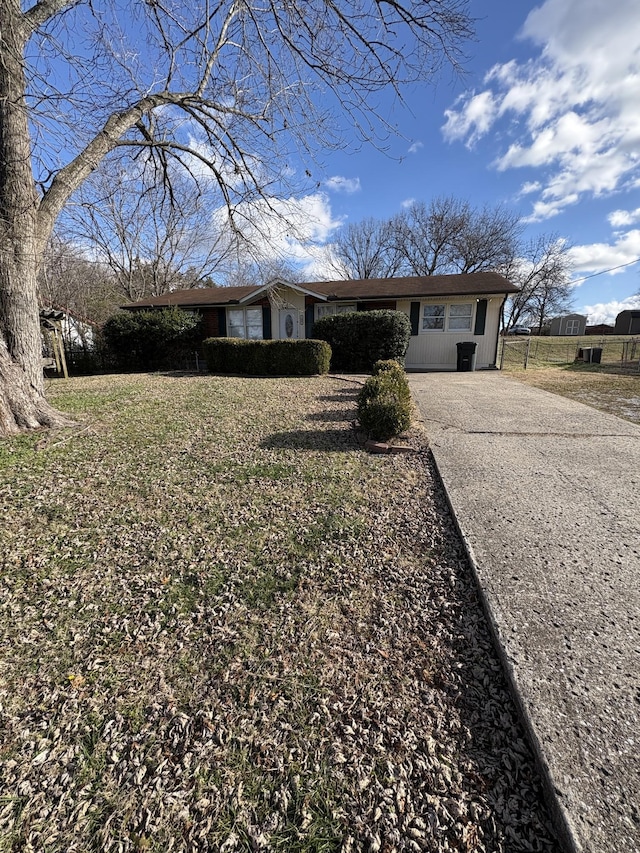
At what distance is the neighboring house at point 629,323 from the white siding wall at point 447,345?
30.0 metres

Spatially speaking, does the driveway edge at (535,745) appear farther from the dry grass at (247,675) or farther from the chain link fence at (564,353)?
the chain link fence at (564,353)

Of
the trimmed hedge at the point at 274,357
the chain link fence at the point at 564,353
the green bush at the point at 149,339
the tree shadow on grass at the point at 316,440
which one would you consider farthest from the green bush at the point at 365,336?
the chain link fence at the point at 564,353

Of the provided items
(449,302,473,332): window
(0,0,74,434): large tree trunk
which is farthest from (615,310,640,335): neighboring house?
(0,0,74,434): large tree trunk

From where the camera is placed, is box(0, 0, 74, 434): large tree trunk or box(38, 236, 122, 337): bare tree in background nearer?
box(0, 0, 74, 434): large tree trunk

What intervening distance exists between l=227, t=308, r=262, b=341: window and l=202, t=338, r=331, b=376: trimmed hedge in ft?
13.7

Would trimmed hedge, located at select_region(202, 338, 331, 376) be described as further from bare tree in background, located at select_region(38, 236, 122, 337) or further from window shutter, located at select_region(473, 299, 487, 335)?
bare tree in background, located at select_region(38, 236, 122, 337)

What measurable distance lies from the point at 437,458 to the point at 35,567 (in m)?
3.98

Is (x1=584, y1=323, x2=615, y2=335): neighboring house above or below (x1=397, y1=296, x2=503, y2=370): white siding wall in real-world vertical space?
above

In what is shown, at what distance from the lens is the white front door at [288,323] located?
1557 cm

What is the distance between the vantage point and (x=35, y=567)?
2.63m

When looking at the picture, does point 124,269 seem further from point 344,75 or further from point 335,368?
point 344,75

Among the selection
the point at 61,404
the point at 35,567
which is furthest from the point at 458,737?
the point at 61,404

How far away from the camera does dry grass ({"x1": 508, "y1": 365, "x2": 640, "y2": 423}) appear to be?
762 cm

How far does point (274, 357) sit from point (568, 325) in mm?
43600
